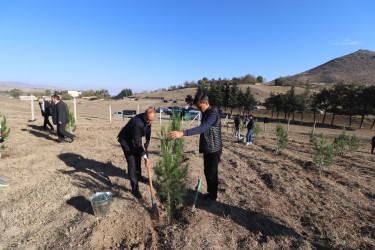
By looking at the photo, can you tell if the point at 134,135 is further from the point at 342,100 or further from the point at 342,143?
the point at 342,100

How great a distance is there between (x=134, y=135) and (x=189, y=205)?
1.70 metres

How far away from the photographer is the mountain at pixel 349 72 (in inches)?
3433

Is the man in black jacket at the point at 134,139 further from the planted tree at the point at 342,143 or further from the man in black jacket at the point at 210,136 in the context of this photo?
the planted tree at the point at 342,143

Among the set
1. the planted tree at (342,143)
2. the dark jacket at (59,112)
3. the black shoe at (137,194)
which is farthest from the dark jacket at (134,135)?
the planted tree at (342,143)

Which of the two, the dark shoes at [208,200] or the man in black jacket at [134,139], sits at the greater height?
the man in black jacket at [134,139]

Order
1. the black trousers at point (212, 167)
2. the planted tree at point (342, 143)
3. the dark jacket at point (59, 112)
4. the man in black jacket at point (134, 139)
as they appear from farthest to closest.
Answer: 1. the planted tree at point (342, 143)
2. the dark jacket at point (59, 112)
3. the man in black jacket at point (134, 139)
4. the black trousers at point (212, 167)

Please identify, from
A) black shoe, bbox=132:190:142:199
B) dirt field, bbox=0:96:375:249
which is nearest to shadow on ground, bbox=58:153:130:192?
dirt field, bbox=0:96:375:249

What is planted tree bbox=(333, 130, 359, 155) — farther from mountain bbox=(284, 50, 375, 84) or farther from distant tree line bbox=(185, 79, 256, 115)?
mountain bbox=(284, 50, 375, 84)

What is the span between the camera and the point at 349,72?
99062mm

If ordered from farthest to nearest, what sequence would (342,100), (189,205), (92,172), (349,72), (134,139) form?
(349,72) → (342,100) → (92,172) → (189,205) → (134,139)

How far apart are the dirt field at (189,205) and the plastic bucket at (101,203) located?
0.11 meters

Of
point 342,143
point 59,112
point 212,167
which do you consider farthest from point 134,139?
point 342,143

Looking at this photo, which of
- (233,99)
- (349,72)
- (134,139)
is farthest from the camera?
(349,72)

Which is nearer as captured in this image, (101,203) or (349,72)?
(101,203)
